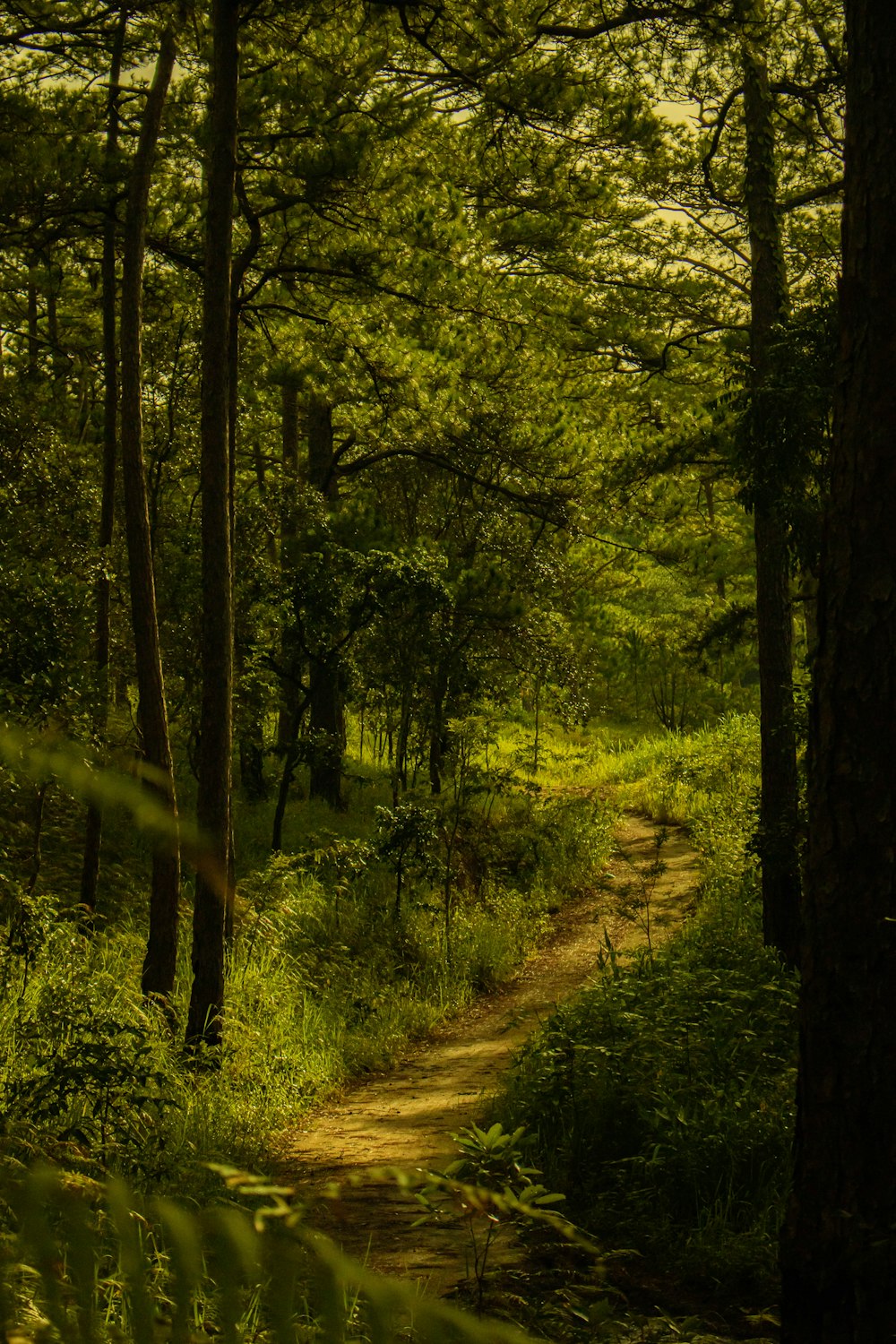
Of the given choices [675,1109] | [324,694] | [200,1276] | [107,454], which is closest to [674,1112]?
[675,1109]

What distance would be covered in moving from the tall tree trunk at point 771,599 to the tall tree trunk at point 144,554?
181 inches

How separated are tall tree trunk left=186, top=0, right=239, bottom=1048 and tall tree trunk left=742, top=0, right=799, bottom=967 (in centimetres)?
418

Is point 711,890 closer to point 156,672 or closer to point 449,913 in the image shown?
point 449,913

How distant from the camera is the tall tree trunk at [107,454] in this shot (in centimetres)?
948

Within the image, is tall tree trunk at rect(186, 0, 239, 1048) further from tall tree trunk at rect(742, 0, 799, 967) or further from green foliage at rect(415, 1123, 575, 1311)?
tall tree trunk at rect(742, 0, 799, 967)

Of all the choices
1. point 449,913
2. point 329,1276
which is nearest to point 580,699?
point 449,913

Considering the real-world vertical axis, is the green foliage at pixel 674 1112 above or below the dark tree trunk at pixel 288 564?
below

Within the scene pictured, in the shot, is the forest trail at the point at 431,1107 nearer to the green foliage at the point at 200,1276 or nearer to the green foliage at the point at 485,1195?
the green foliage at the point at 485,1195

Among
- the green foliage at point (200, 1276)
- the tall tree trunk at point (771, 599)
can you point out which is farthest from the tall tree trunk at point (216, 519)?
the green foliage at point (200, 1276)

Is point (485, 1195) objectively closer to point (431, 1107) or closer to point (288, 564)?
point (431, 1107)

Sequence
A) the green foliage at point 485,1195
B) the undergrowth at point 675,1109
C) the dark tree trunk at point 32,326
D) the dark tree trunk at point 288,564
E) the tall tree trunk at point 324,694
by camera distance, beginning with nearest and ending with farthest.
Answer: the green foliage at point 485,1195 < the undergrowth at point 675,1109 < the dark tree trunk at point 32,326 < the dark tree trunk at point 288,564 < the tall tree trunk at point 324,694

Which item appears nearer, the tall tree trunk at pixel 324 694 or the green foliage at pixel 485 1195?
the green foliage at pixel 485 1195

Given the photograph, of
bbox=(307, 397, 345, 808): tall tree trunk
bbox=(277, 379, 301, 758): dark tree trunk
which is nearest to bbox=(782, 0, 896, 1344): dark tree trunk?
bbox=(277, 379, 301, 758): dark tree trunk

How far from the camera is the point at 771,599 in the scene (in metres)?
10.3
